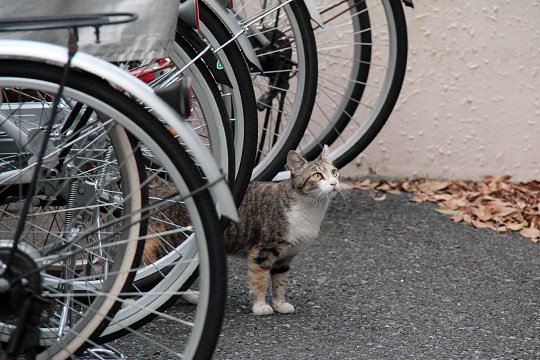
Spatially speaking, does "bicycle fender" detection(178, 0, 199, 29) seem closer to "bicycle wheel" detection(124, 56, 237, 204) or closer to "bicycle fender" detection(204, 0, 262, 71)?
"bicycle wheel" detection(124, 56, 237, 204)

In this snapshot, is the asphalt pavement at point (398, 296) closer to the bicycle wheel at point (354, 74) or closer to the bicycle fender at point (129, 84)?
the bicycle wheel at point (354, 74)

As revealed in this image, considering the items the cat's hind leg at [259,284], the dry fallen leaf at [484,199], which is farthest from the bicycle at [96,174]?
the dry fallen leaf at [484,199]

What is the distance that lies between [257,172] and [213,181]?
7.09 ft

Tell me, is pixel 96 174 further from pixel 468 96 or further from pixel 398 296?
pixel 468 96

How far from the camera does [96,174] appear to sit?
315 centimetres

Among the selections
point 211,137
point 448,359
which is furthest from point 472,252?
point 211,137

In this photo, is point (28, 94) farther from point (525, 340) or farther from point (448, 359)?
point (525, 340)

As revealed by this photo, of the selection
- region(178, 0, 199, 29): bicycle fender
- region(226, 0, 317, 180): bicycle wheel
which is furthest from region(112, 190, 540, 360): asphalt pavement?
region(178, 0, 199, 29): bicycle fender

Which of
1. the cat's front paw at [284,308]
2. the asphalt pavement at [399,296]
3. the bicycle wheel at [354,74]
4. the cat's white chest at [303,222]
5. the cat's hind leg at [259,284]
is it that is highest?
the bicycle wheel at [354,74]

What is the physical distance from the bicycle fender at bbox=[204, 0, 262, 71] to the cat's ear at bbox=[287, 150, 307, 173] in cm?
44

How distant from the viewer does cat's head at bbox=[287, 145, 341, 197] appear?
3994 mm

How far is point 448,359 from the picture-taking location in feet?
11.4

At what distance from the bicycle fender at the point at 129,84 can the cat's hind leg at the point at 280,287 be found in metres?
1.58

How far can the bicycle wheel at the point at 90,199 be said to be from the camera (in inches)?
96.8
